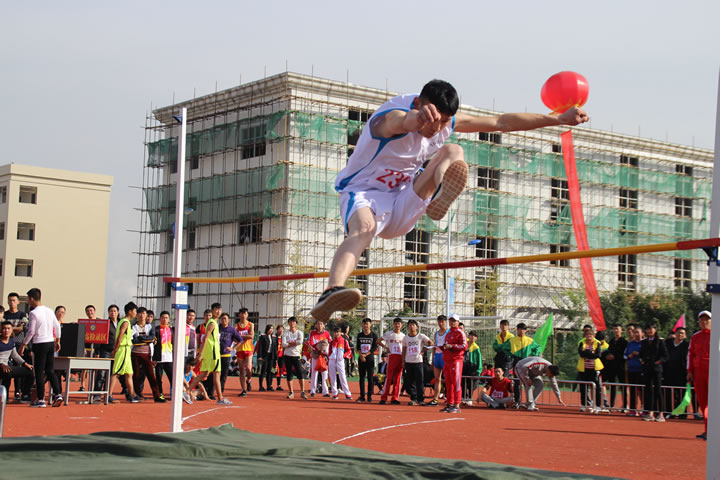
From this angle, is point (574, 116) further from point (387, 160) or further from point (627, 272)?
point (627, 272)

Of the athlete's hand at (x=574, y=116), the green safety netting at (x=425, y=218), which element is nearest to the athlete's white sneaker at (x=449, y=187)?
the athlete's hand at (x=574, y=116)

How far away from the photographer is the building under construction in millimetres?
42031

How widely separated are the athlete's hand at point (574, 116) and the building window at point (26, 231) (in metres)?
45.5

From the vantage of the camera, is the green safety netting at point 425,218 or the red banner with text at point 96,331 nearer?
the red banner with text at point 96,331

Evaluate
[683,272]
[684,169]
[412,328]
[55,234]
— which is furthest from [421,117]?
[683,272]

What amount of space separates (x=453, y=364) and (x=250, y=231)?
Answer: 31.0 metres

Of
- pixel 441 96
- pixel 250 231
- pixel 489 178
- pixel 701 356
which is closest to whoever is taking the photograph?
pixel 441 96

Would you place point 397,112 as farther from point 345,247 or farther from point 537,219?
point 537,219

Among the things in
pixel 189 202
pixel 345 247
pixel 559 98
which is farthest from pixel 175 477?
pixel 189 202

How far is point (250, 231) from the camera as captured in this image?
43.9 m

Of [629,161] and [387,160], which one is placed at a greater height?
[629,161]

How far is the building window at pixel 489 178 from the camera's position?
1829 inches

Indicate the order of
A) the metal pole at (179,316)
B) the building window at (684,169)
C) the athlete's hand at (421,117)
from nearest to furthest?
the athlete's hand at (421,117) < the metal pole at (179,316) < the building window at (684,169)

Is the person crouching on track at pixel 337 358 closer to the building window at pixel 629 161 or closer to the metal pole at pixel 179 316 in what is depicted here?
the metal pole at pixel 179 316
